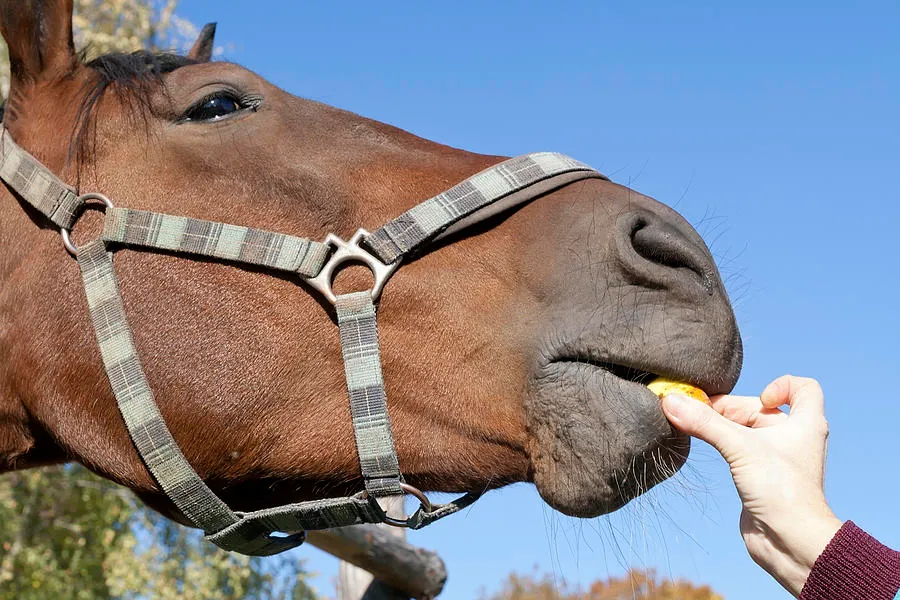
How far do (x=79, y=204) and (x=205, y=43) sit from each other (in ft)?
4.70

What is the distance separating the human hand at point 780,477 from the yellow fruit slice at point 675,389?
59 millimetres

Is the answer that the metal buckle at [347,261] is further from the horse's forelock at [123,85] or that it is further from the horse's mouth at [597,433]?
the horse's forelock at [123,85]

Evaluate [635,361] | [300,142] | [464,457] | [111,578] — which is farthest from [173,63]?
[111,578]

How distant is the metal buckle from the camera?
2303mm

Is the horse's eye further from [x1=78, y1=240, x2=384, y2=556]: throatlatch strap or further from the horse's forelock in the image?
[x1=78, y1=240, x2=384, y2=556]: throatlatch strap

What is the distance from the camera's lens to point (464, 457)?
226 cm

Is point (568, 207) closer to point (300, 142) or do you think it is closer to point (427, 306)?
point (427, 306)

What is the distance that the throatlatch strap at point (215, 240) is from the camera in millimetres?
2350

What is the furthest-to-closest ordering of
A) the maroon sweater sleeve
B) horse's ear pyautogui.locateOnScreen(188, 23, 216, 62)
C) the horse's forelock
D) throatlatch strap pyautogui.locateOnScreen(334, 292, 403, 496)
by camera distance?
horse's ear pyautogui.locateOnScreen(188, 23, 216, 62), the horse's forelock, throatlatch strap pyautogui.locateOnScreen(334, 292, 403, 496), the maroon sweater sleeve

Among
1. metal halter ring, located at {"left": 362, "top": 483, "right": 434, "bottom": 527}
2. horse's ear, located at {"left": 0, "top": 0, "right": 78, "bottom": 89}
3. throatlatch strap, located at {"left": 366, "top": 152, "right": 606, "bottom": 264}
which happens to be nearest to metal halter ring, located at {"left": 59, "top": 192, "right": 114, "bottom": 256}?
horse's ear, located at {"left": 0, "top": 0, "right": 78, "bottom": 89}

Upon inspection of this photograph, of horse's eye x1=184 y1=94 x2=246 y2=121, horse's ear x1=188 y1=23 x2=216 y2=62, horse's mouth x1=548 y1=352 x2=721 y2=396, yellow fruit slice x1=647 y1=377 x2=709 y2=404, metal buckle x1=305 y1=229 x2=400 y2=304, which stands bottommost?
yellow fruit slice x1=647 y1=377 x2=709 y2=404

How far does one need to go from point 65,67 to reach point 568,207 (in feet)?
5.25

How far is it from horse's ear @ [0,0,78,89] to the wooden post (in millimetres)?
2750

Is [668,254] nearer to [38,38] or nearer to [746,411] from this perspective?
[746,411]
